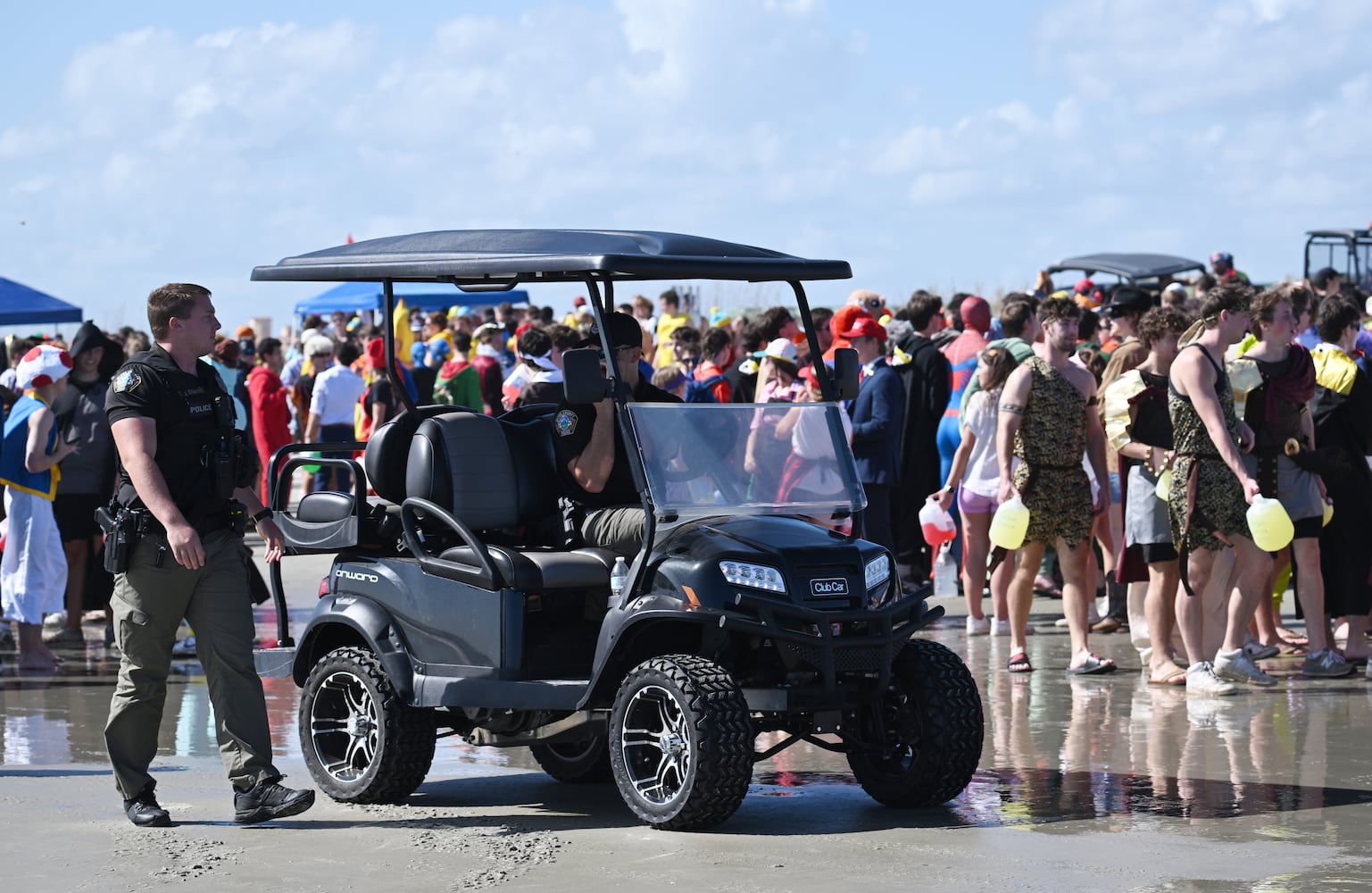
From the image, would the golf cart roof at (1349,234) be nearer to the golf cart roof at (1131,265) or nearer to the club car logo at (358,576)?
the golf cart roof at (1131,265)

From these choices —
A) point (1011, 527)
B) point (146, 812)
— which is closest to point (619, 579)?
point (146, 812)

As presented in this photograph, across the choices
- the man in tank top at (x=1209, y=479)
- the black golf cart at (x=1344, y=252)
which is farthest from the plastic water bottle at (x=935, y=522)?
the black golf cart at (x=1344, y=252)

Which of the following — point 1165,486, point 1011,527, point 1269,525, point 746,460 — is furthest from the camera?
point 1011,527

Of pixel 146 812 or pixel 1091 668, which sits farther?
pixel 1091 668

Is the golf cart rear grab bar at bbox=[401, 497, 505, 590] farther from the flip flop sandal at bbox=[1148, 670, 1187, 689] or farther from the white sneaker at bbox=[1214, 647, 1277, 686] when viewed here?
the white sneaker at bbox=[1214, 647, 1277, 686]

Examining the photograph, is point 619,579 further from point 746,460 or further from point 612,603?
point 746,460

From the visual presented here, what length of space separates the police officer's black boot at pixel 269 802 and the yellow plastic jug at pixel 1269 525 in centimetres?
473

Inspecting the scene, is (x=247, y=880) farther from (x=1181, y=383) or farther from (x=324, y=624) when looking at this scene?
(x=1181, y=383)

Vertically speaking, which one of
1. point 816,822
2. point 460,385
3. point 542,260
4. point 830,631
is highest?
point 460,385

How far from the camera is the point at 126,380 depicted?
6.73 metres

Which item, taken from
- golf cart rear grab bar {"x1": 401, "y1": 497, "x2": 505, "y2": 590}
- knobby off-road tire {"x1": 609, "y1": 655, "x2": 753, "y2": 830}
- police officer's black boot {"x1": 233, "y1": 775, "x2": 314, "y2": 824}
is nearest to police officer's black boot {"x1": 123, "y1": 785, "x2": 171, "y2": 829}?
police officer's black boot {"x1": 233, "y1": 775, "x2": 314, "y2": 824}

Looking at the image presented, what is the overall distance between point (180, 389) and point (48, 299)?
12749 mm

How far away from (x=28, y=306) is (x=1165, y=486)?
12318 millimetres

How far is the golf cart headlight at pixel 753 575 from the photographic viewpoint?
6.47 metres
